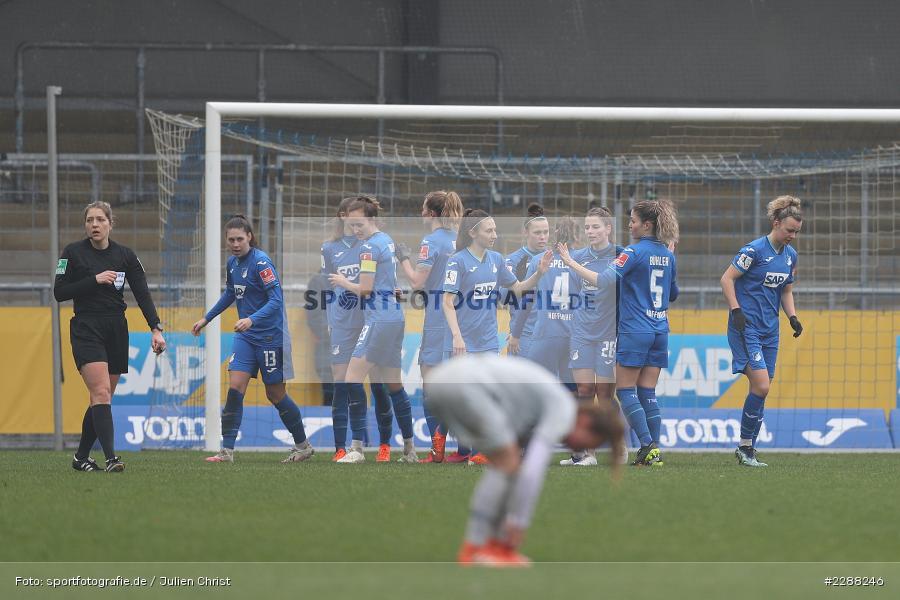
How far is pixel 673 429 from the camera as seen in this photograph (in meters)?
13.5

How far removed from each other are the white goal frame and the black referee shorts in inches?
95.7

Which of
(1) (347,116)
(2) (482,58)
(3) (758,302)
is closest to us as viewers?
(3) (758,302)

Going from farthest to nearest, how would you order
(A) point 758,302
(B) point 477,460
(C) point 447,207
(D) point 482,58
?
(D) point 482,58, (B) point 477,460, (C) point 447,207, (A) point 758,302

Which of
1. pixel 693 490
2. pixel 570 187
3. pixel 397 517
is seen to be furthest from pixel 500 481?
pixel 570 187

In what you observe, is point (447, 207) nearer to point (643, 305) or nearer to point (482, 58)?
point (643, 305)

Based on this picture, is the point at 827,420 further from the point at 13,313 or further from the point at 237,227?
the point at 13,313

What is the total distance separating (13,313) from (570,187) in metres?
6.72

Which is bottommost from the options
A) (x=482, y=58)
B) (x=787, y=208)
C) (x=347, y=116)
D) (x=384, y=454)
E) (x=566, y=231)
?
(x=384, y=454)

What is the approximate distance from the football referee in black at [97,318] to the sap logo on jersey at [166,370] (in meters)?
3.76

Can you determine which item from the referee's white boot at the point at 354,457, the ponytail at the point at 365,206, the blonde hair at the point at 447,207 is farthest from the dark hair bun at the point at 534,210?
the referee's white boot at the point at 354,457

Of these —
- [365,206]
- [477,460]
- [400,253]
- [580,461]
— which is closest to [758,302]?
[580,461]

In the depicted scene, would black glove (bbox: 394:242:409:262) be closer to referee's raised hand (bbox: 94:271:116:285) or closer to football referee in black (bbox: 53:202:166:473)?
football referee in black (bbox: 53:202:166:473)

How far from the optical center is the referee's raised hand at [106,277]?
9109mm

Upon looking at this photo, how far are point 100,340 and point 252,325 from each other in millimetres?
1523
